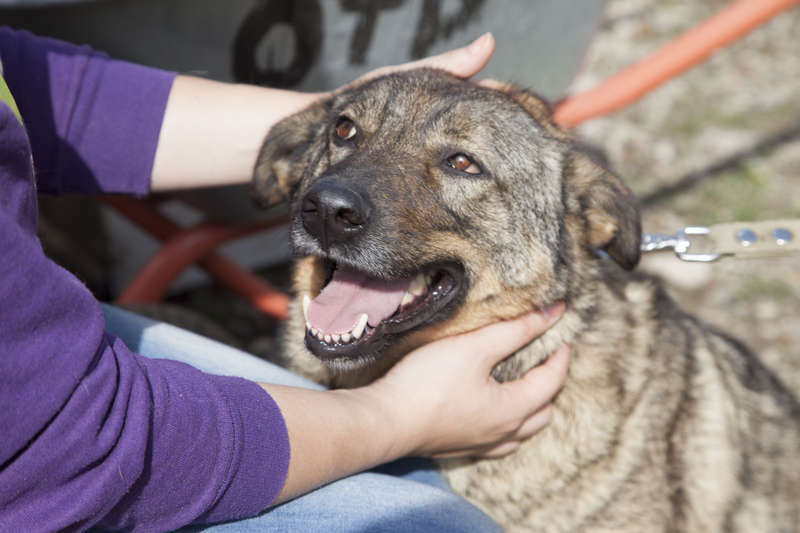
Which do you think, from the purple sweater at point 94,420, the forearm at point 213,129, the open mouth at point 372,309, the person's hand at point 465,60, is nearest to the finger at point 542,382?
the open mouth at point 372,309

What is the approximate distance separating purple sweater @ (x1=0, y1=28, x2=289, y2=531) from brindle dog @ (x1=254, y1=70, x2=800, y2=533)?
467mm

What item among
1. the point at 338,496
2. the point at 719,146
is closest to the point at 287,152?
the point at 338,496

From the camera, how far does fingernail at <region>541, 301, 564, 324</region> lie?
6.68 feet

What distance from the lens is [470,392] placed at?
6.03ft

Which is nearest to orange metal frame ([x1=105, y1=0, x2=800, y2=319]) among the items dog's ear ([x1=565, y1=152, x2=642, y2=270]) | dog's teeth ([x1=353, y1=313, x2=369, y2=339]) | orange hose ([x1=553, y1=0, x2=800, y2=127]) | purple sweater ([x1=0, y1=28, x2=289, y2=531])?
orange hose ([x1=553, y1=0, x2=800, y2=127])

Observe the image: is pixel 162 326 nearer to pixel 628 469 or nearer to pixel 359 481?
pixel 359 481

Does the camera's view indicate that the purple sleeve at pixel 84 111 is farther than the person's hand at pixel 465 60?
No

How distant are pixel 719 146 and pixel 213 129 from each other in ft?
11.3

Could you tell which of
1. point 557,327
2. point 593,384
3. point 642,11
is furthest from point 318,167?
point 642,11

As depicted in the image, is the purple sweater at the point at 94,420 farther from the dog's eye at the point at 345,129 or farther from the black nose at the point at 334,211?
the dog's eye at the point at 345,129

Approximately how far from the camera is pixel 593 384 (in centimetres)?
217

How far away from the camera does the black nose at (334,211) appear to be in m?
1.70

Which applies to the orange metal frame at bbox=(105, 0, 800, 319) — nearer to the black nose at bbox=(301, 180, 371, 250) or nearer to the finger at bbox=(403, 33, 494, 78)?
the finger at bbox=(403, 33, 494, 78)

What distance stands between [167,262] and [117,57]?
0.91 m
